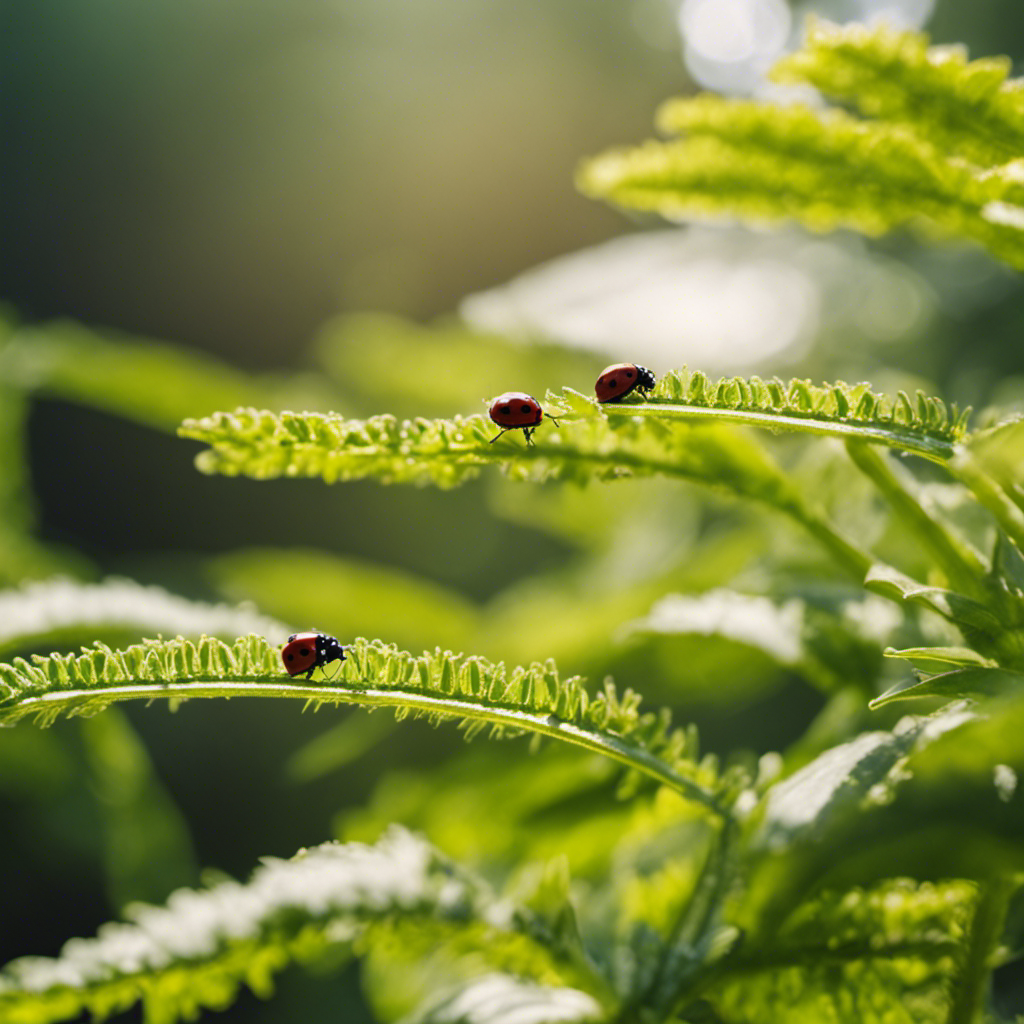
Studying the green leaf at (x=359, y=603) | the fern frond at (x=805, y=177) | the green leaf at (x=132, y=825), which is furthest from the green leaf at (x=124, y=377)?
the fern frond at (x=805, y=177)

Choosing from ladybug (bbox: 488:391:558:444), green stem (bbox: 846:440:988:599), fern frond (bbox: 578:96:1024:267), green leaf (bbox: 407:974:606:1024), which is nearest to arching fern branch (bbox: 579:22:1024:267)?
fern frond (bbox: 578:96:1024:267)

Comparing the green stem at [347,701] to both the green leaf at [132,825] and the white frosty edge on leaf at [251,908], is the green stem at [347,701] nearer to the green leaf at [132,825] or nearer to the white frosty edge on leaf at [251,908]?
the white frosty edge on leaf at [251,908]

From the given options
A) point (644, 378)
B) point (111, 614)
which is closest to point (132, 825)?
point (111, 614)

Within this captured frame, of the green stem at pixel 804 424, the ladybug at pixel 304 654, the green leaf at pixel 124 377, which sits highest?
the green leaf at pixel 124 377

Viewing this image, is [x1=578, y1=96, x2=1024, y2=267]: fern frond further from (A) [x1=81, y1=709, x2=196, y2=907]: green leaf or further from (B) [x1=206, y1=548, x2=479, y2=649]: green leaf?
(A) [x1=81, y1=709, x2=196, y2=907]: green leaf

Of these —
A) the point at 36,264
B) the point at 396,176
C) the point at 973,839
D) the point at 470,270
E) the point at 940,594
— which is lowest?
the point at 973,839

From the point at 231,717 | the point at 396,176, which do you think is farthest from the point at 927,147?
the point at 396,176

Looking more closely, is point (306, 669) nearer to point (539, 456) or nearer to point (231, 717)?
point (539, 456)
